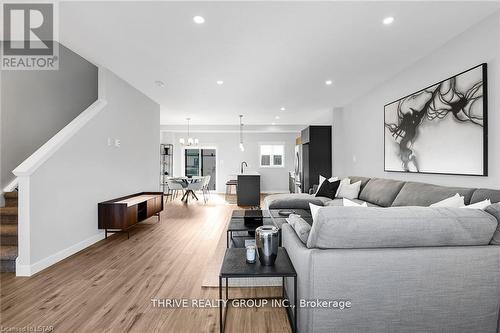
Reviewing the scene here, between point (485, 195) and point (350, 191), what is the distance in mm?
2444

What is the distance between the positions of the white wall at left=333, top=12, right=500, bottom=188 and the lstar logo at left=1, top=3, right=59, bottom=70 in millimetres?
4258

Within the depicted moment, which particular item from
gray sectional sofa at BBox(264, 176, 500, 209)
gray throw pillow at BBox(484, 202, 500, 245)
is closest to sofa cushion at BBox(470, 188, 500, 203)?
gray sectional sofa at BBox(264, 176, 500, 209)

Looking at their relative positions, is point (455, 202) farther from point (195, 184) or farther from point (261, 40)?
point (195, 184)

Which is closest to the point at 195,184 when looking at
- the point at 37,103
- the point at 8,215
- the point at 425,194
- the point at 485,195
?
the point at 37,103

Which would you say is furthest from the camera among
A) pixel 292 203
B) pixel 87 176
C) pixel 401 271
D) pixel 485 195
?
pixel 292 203

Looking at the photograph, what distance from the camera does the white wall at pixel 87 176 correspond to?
111 inches

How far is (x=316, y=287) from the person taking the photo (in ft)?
4.59

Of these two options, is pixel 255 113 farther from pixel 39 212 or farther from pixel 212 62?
pixel 39 212

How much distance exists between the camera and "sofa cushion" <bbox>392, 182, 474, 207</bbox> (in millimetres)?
2517

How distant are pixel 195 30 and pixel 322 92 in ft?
10.5

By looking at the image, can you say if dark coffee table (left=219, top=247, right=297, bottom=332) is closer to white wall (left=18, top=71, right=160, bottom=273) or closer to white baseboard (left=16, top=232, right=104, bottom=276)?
white baseboard (left=16, top=232, right=104, bottom=276)

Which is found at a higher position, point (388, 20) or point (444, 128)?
point (388, 20)

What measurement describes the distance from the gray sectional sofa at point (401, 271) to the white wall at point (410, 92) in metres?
1.39

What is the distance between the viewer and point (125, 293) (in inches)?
90.7
